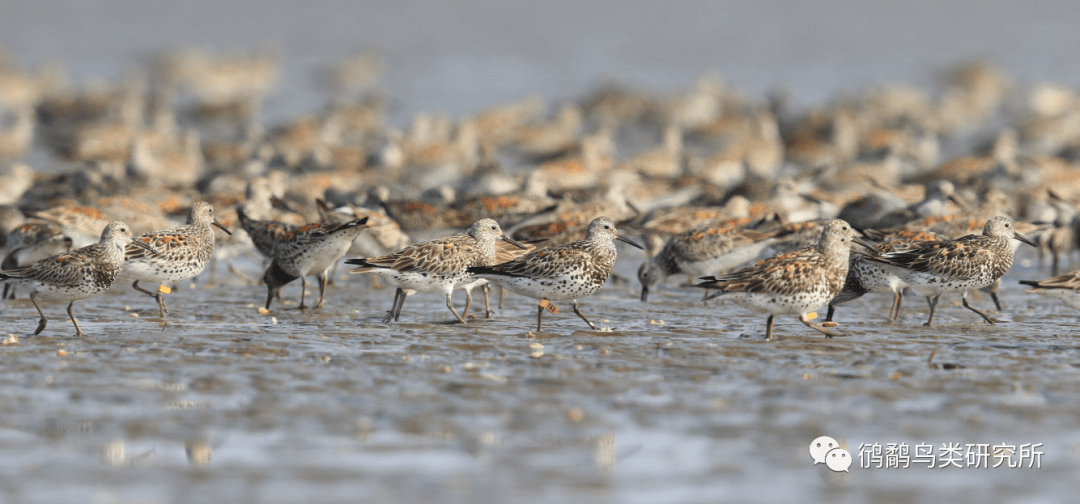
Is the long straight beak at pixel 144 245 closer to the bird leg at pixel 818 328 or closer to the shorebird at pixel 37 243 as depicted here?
the shorebird at pixel 37 243

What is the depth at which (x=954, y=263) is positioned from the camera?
11.3 meters

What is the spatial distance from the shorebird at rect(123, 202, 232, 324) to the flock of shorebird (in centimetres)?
3

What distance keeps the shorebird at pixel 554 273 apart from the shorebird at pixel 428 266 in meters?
0.50

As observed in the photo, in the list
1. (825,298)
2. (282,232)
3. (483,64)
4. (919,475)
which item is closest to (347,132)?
(483,64)

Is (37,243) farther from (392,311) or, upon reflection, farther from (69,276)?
(392,311)

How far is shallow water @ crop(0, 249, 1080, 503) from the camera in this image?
244 inches

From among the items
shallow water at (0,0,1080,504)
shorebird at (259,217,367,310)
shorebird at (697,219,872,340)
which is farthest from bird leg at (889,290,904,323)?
shorebird at (259,217,367,310)

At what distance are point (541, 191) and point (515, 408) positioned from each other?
11547 mm

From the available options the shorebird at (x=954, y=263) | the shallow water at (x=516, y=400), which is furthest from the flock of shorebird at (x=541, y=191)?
the shallow water at (x=516, y=400)

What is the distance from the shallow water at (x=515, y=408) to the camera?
6195 mm

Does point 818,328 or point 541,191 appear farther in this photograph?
point 541,191

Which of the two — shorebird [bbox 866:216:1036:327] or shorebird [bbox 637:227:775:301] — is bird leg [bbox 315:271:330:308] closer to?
shorebird [bbox 637:227:775:301]

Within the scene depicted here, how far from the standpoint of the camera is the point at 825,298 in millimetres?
10523

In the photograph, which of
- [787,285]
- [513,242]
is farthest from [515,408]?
[513,242]
